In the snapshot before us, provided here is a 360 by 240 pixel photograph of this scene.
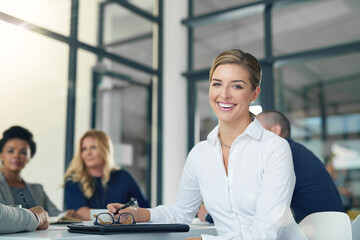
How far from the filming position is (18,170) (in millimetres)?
3119

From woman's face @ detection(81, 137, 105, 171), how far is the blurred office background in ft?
2.74

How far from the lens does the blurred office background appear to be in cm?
438

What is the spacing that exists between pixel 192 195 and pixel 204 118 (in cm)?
394

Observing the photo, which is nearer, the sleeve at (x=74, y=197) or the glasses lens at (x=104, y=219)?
the glasses lens at (x=104, y=219)

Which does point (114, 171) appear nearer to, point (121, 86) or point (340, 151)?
point (121, 86)

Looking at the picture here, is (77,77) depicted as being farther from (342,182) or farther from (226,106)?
(342,182)

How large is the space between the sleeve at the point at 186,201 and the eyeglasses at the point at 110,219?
163 millimetres

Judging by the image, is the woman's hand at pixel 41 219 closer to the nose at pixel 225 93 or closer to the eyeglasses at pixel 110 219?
the eyeglasses at pixel 110 219

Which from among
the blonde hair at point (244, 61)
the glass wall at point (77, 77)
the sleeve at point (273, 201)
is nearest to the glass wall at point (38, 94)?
the glass wall at point (77, 77)

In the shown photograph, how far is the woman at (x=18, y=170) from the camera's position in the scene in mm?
2992

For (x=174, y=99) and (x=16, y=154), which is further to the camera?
(x=174, y=99)

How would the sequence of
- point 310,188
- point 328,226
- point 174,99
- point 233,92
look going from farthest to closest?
point 174,99 → point 310,188 → point 233,92 → point 328,226

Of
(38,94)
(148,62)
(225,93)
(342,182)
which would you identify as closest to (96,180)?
(38,94)

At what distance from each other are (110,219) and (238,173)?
1.66ft
